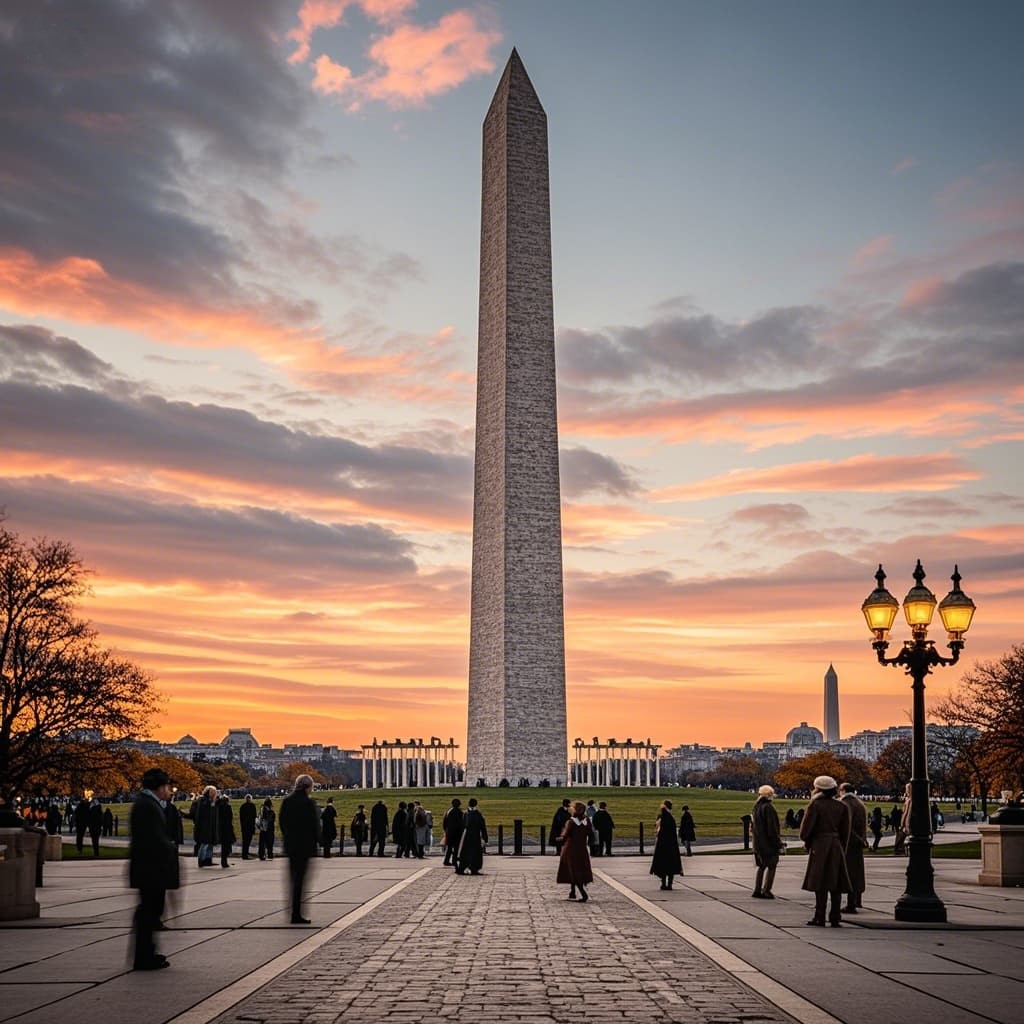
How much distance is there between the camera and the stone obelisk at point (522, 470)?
76375 millimetres

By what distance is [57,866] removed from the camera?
3572cm

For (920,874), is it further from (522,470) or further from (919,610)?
(522,470)

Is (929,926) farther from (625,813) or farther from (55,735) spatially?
(625,813)

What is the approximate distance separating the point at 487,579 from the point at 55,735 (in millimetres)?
29724

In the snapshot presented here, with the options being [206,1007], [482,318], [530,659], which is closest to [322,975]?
[206,1007]

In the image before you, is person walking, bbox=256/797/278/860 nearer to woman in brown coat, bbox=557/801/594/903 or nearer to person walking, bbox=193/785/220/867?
person walking, bbox=193/785/220/867

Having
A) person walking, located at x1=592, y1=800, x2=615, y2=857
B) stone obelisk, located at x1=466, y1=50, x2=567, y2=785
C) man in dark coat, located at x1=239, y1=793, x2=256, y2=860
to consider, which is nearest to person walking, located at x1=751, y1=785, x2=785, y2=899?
person walking, located at x1=592, y1=800, x2=615, y2=857

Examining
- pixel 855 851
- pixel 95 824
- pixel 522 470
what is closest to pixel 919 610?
pixel 855 851

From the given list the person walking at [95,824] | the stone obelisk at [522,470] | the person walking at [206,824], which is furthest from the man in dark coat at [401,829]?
the stone obelisk at [522,470]

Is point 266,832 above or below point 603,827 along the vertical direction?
below

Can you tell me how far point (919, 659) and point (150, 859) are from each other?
479 inches

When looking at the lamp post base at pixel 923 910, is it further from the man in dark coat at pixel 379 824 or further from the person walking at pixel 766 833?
the man in dark coat at pixel 379 824

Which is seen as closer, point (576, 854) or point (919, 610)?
point (919, 610)

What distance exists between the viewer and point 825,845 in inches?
733
